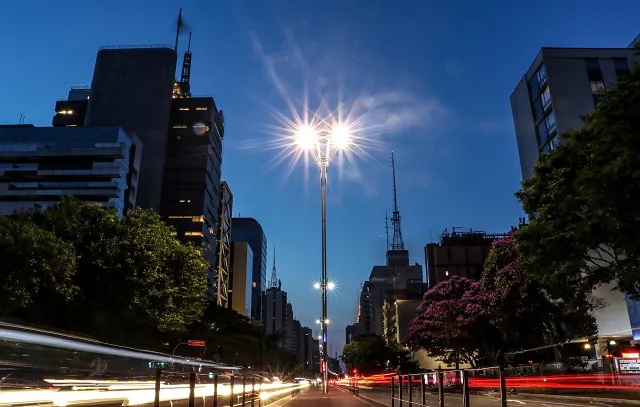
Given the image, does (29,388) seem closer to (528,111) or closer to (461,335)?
(461,335)

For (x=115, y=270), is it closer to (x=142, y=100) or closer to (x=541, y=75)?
(x=541, y=75)

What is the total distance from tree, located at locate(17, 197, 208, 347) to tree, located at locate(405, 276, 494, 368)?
26.3m

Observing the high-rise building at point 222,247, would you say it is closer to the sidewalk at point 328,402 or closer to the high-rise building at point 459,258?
the high-rise building at point 459,258

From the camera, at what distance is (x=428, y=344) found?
51688mm

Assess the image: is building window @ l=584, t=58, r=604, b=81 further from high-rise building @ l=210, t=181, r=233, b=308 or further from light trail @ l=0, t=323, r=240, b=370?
high-rise building @ l=210, t=181, r=233, b=308

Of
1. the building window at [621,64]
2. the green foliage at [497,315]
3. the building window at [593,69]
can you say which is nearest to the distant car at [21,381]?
the green foliage at [497,315]

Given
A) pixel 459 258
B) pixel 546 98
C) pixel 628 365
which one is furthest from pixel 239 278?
pixel 628 365

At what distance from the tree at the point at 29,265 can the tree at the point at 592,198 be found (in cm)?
2133

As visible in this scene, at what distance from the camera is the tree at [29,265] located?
25.2 meters

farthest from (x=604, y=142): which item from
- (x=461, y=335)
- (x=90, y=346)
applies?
(x=461, y=335)

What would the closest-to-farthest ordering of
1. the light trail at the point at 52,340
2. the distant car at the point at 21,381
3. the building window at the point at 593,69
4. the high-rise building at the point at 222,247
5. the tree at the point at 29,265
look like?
the light trail at the point at 52,340 → the distant car at the point at 21,381 → the tree at the point at 29,265 → the building window at the point at 593,69 → the high-rise building at the point at 222,247

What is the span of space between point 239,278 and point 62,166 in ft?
262

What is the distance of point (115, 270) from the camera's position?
3014 cm

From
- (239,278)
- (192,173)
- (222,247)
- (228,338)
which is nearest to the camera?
(228,338)
